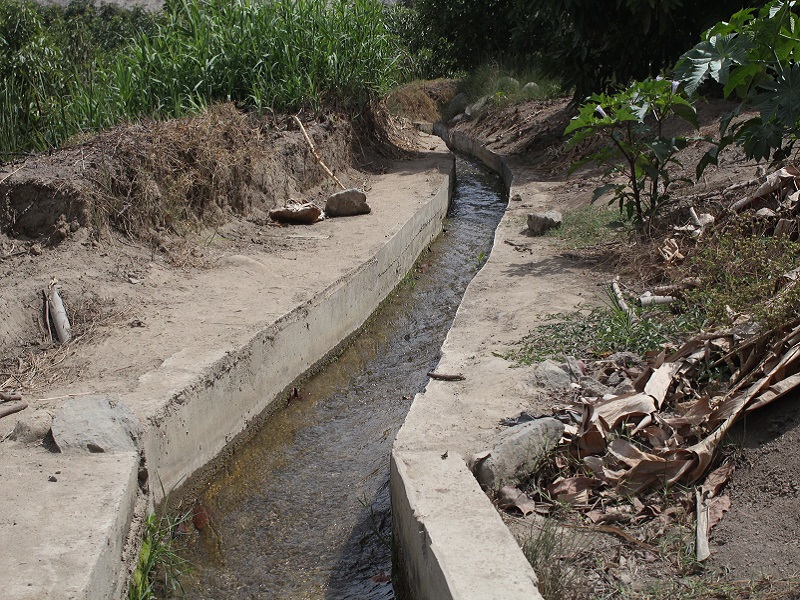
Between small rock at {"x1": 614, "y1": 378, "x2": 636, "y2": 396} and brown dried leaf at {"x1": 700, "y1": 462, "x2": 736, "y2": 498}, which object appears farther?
small rock at {"x1": 614, "y1": 378, "x2": 636, "y2": 396}

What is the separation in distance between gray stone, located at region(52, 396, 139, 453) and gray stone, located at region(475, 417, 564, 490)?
165 cm

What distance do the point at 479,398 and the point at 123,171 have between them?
3840 mm

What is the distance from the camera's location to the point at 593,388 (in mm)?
4391

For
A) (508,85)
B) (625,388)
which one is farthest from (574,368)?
(508,85)

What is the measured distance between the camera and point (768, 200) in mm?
6004

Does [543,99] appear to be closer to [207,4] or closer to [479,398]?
[207,4]

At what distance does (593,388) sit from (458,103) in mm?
18360

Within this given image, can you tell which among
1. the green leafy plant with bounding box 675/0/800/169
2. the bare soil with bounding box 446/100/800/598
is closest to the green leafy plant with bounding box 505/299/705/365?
the bare soil with bounding box 446/100/800/598

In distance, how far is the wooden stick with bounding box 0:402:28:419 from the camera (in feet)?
14.0

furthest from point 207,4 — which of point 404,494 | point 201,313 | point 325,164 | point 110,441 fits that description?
point 404,494

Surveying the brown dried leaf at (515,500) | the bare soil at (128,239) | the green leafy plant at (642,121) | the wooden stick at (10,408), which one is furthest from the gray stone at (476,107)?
the brown dried leaf at (515,500)

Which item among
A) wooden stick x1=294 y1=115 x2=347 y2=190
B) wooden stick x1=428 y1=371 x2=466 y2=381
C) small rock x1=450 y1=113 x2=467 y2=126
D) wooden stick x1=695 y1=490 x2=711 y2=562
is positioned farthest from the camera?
small rock x1=450 y1=113 x2=467 y2=126

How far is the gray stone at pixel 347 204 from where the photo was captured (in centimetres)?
914

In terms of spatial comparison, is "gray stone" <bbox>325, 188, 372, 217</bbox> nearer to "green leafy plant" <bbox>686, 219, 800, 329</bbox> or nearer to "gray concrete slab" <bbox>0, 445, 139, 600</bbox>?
"green leafy plant" <bbox>686, 219, 800, 329</bbox>
